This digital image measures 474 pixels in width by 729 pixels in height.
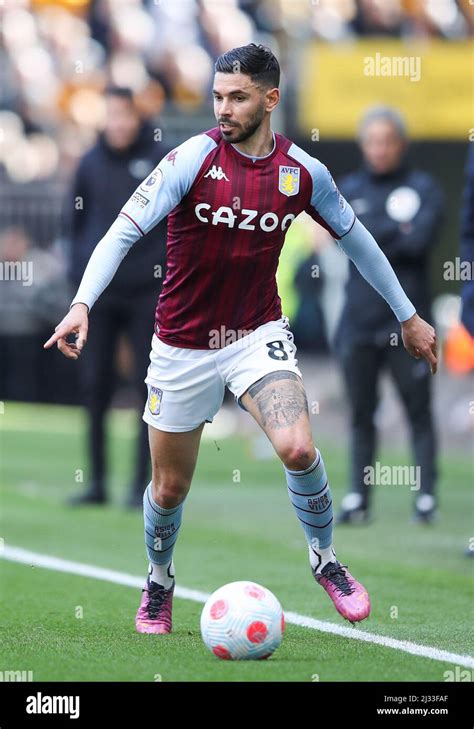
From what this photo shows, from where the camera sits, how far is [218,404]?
6.46 m

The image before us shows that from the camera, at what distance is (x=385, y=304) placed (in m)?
10.7

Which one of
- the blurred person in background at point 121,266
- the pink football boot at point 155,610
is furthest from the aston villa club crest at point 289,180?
the blurred person in background at point 121,266

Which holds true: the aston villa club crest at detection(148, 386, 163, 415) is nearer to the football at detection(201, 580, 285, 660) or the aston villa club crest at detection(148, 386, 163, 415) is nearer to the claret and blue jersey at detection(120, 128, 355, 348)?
the claret and blue jersey at detection(120, 128, 355, 348)

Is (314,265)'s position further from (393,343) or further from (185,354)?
(185,354)

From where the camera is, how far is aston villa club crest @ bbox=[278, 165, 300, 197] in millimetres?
6246

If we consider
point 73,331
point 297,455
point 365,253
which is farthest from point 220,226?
point 297,455

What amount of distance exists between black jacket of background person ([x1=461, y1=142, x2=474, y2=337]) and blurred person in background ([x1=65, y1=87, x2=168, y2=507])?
3015 mm

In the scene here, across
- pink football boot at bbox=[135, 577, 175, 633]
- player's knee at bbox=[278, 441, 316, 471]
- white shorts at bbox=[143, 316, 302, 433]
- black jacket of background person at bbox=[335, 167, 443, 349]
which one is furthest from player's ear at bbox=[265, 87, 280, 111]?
black jacket of background person at bbox=[335, 167, 443, 349]

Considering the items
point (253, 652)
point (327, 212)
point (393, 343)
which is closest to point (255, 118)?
point (327, 212)

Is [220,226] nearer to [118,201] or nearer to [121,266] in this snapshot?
[121,266]

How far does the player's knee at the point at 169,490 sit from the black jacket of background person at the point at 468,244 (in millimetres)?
2508

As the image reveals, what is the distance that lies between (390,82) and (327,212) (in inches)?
705

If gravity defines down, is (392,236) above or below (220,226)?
above

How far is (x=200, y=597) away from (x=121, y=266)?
4003mm
